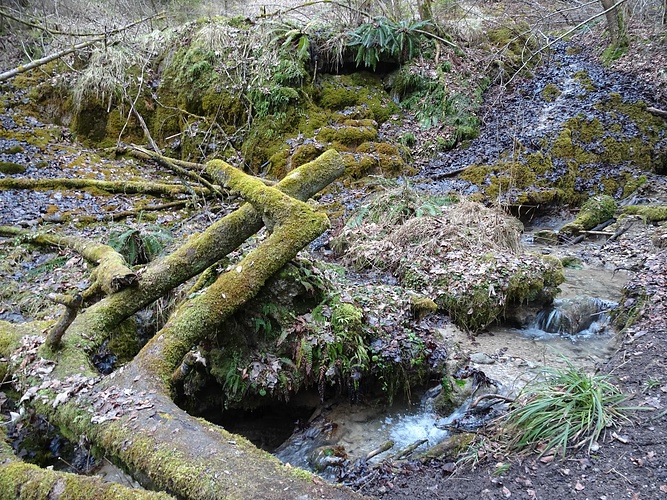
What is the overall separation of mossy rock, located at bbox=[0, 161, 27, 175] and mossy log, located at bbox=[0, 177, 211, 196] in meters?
0.54

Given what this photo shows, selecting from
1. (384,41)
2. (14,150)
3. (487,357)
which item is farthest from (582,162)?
(14,150)

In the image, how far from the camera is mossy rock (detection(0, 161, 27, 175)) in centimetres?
960

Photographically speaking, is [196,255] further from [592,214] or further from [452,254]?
[592,214]

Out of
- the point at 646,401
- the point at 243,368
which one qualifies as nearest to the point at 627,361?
the point at 646,401

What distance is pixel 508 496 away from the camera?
3.10 metres

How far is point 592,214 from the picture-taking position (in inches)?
360

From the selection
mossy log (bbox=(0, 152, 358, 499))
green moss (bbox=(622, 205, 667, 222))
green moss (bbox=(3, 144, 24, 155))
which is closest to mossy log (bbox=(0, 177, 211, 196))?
green moss (bbox=(3, 144, 24, 155))

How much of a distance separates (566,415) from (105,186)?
9016 millimetres

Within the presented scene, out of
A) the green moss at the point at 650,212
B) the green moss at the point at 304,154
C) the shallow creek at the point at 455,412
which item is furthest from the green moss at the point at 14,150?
the green moss at the point at 650,212

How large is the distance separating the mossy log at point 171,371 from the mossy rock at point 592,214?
21.2ft

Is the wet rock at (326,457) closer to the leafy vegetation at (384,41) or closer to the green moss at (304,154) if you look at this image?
the green moss at (304,154)

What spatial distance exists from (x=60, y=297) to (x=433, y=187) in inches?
316

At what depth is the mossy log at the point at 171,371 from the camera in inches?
98.2

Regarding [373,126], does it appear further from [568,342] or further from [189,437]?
[189,437]
